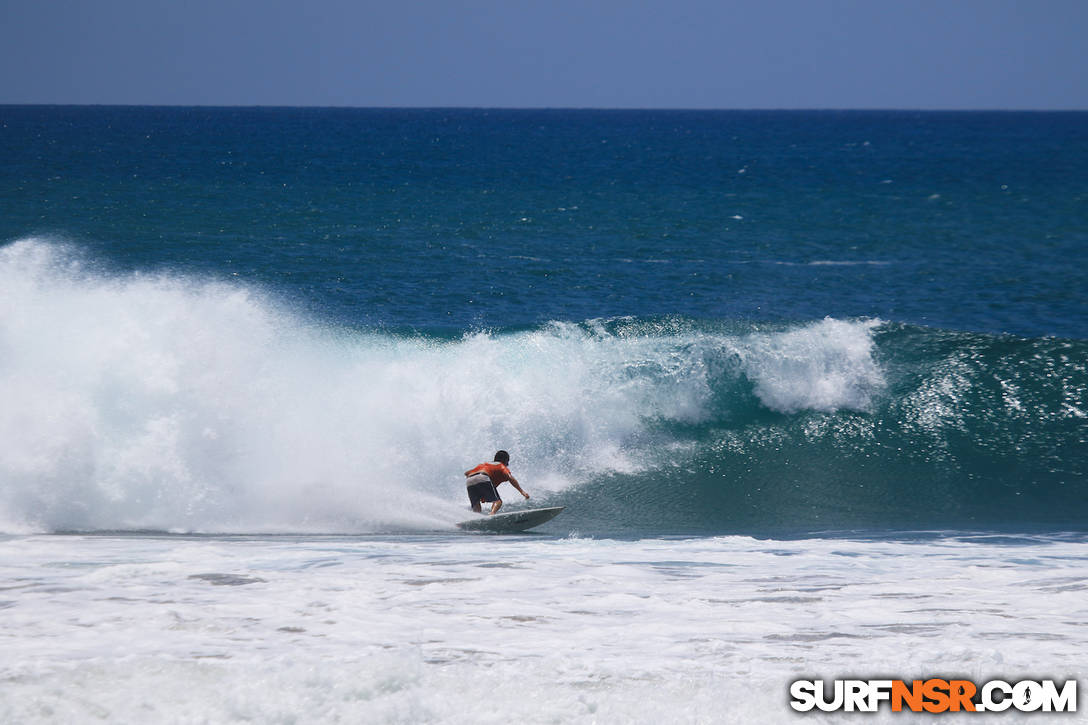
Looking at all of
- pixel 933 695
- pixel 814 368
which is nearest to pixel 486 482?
pixel 933 695

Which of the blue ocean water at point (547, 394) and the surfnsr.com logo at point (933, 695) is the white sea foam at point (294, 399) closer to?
the blue ocean water at point (547, 394)

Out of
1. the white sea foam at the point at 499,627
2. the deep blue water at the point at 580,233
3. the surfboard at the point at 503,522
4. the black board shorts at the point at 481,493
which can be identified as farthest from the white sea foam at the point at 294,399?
the deep blue water at the point at 580,233

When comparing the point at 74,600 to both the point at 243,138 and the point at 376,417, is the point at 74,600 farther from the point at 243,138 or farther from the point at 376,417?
the point at 243,138

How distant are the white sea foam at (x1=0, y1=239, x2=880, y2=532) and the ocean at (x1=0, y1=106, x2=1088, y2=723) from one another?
0.05 m

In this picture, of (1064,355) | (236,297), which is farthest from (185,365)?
(1064,355)

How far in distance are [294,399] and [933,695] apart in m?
10.5

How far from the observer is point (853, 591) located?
872 cm

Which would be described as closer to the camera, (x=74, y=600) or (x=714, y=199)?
(x=74, y=600)

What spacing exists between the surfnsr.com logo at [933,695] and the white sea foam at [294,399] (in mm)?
6247

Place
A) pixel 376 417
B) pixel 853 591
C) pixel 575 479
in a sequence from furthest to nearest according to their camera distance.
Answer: pixel 376 417
pixel 575 479
pixel 853 591

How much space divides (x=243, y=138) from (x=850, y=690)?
109m

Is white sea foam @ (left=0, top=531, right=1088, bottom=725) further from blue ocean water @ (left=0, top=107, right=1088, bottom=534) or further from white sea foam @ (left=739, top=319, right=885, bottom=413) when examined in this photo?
white sea foam @ (left=739, top=319, right=885, bottom=413)

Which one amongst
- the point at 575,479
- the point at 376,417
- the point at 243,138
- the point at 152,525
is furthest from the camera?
the point at 243,138

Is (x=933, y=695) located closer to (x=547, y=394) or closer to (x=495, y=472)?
(x=495, y=472)
